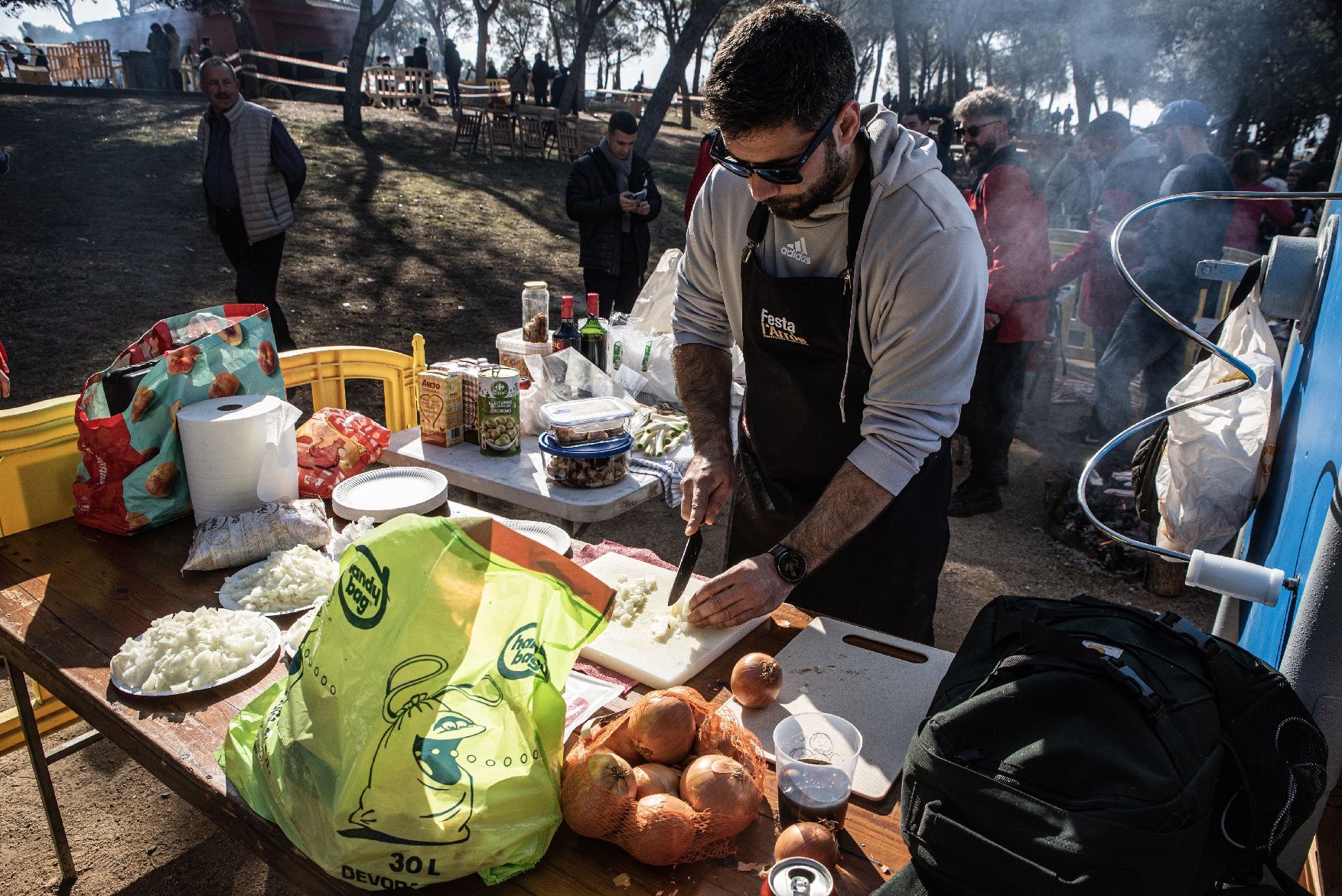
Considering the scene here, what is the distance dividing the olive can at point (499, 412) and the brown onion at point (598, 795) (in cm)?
180

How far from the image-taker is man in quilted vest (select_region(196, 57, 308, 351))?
5668mm

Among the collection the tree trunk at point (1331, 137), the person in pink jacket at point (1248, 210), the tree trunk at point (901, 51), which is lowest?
the person in pink jacket at point (1248, 210)

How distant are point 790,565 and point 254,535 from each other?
1.36 meters

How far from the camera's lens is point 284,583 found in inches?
76.4

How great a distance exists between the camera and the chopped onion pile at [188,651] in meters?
1.64

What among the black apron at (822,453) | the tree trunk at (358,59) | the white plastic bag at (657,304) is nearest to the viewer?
the black apron at (822,453)

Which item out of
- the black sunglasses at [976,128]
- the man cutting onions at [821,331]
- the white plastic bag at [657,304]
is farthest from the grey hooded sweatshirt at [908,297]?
the black sunglasses at [976,128]

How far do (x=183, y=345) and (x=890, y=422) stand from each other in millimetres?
1909

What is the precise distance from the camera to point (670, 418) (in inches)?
140

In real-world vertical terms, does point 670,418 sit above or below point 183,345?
below

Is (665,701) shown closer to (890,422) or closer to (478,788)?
(478,788)

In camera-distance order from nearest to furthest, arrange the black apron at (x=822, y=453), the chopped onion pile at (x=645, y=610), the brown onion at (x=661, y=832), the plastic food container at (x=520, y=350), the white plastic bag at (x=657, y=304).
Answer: the brown onion at (x=661, y=832)
the chopped onion pile at (x=645, y=610)
the black apron at (x=822, y=453)
the plastic food container at (x=520, y=350)
the white plastic bag at (x=657, y=304)

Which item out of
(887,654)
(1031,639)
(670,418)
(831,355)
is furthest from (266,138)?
(1031,639)

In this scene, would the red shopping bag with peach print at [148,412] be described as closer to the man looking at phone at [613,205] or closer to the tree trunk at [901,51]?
the man looking at phone at [613,205]
